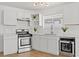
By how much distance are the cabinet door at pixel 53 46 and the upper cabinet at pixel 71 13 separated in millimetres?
954

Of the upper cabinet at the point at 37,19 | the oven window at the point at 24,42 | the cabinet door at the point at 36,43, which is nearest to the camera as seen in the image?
the oven window at the point at 24,42

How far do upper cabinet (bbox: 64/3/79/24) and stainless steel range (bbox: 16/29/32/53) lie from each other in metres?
2.22

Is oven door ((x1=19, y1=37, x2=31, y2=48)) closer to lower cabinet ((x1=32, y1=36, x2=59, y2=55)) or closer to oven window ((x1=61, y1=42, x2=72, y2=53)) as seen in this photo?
lower cabinet ((x1=32, y1=36, x2=59, y2=55))

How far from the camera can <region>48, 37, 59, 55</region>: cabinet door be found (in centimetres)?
460

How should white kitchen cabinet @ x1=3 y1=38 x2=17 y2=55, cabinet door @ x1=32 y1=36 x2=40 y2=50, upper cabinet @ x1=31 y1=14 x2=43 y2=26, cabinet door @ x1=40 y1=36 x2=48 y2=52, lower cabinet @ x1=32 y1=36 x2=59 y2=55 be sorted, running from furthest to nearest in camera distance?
upper cabinet @ x1=31 y1=14 x2=43 y2=26 < cabinet door @ x1=32 y1=36 x2=40 y2=50 < cabinet door @ x1=40 y1=36 x2=48 y2=52 < lower cabinet @ x1=32 y1=36 x2=59 y2=55 < white kitchen cabinet @ x1=3 y1=38 x2=17 y2=55

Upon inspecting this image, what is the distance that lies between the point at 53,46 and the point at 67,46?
2.13 feet

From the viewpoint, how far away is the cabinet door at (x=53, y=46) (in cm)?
460

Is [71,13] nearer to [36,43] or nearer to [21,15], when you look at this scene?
[36,43]

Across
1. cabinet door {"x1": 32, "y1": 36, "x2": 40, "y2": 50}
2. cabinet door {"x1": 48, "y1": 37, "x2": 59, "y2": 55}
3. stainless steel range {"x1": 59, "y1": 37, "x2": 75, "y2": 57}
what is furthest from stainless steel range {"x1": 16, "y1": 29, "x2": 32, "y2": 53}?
stainless steel range {"x1": 59, "y1": 37, "x2": 75, "y2": 57}

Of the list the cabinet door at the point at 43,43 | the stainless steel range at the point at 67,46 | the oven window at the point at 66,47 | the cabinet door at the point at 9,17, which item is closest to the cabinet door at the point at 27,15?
the cabinet door at the point at 9,17

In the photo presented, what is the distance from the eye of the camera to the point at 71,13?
14.1 ft

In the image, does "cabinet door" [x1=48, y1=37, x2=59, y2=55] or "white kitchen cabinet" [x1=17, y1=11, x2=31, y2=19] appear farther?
"white kitchen cabinet" [x1=17, y1=11, x2=31, y2=19]

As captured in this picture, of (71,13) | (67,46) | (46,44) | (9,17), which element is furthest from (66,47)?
(9,17)

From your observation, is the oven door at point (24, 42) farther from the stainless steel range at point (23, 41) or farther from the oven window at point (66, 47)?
the oven window at point (66, 47)
